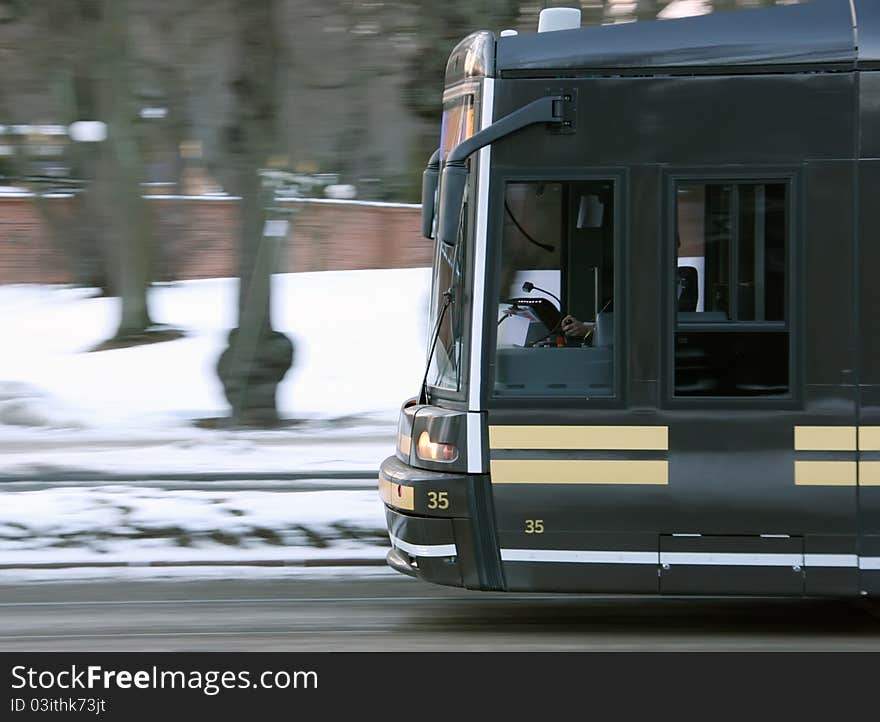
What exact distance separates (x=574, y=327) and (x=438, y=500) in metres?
1.03

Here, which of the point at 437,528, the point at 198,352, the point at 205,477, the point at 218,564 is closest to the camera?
the point at 437,528

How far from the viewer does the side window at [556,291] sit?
6.51m

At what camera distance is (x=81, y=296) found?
3241cm

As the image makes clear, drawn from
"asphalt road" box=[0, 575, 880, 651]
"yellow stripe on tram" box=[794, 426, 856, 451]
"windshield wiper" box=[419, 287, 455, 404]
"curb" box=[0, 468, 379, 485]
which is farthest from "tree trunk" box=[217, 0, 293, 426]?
"yellow stripe on tram" box=[794, 426, 856, 451]

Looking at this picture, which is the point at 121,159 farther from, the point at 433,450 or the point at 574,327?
the point at 574,327

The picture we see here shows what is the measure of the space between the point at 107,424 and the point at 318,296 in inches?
537

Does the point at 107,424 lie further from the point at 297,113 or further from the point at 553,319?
A: the point at 553,319

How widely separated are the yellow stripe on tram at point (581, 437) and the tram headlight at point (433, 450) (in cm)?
19

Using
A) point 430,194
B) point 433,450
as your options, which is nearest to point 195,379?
point 430,194

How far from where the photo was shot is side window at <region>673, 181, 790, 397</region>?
6418 millimetres

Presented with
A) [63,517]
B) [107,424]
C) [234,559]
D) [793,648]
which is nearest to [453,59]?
[793,648]

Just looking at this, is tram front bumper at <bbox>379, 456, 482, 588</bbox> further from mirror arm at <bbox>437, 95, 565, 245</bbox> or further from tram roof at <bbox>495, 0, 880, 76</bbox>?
tram roof at <bbox>495, 0, 880, 76</bbox>

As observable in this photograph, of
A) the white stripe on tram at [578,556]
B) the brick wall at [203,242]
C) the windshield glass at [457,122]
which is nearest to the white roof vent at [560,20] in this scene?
the windshield glass at [457,122]

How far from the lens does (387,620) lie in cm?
743
